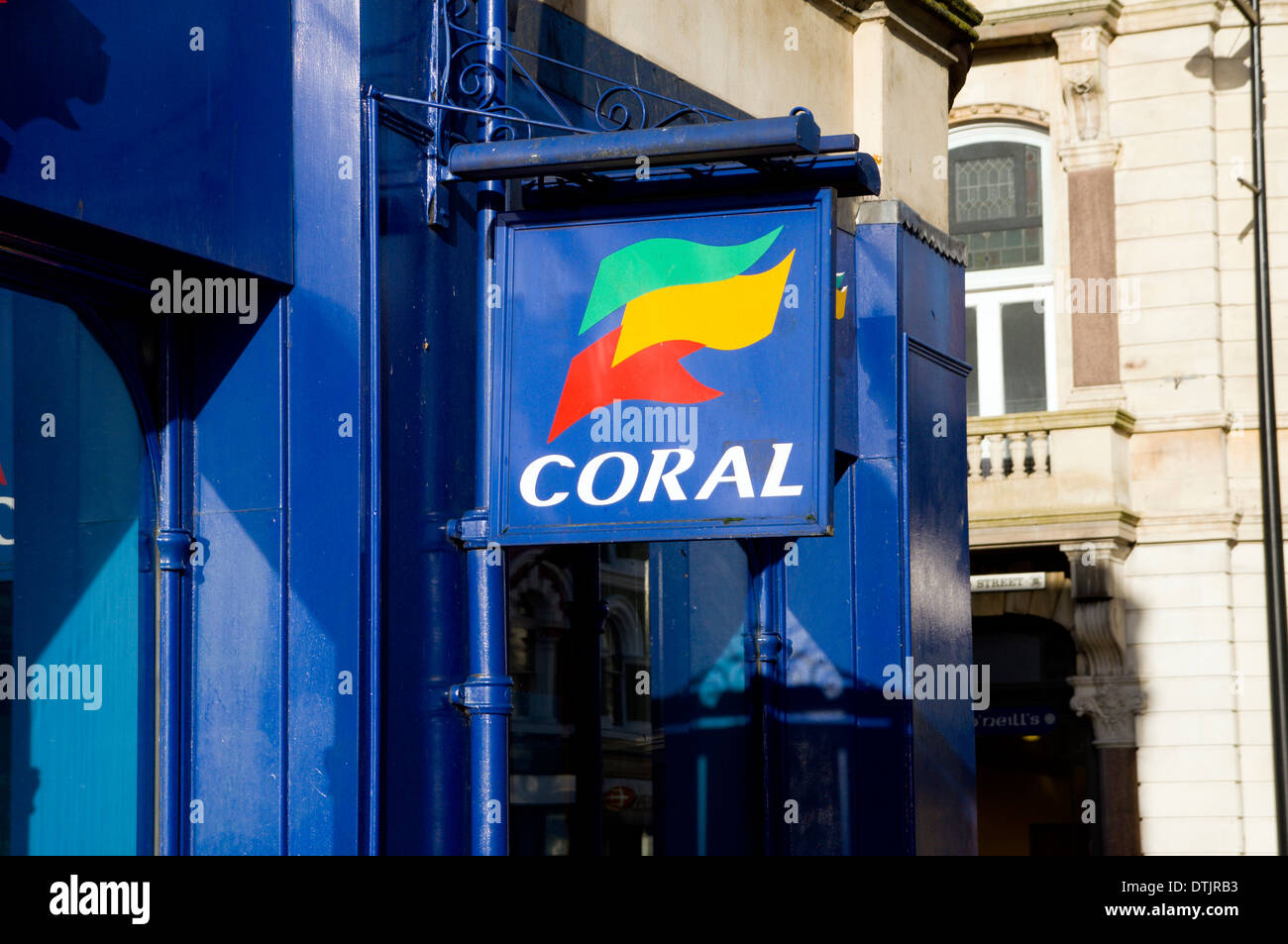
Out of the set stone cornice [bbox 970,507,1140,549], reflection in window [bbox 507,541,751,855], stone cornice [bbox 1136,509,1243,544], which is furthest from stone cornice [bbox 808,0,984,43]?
stone cornice [bbox 1136,509,1243,544]

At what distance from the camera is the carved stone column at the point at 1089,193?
892 inches

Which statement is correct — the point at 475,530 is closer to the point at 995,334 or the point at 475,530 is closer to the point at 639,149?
the point at 639,149

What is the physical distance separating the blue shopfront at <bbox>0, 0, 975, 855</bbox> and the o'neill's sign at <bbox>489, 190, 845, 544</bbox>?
0.01 m

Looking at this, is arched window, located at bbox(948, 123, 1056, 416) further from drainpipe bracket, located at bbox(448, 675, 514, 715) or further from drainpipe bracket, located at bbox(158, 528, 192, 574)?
drainpipe bracket, located at bbox(158, 528, 192, 574)

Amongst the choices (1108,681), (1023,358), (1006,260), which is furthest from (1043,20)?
(1108,681)

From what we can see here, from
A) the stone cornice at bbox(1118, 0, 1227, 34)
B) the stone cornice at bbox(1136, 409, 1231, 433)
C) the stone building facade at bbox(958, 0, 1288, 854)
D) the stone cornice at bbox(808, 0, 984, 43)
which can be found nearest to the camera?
the stone cornice at bbox(808, 0, 984, 43)

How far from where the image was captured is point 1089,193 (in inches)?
902

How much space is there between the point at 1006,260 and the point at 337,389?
18.3 meters

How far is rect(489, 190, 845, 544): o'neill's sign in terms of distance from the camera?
20.5ft

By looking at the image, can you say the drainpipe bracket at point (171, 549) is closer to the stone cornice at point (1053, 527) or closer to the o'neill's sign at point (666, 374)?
the o'neill's sign at point (666, 374)

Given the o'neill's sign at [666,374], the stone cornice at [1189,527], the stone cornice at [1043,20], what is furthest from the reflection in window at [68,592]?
the stone cornice at [1043,20]

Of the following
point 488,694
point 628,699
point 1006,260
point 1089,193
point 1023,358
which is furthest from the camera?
point 1006,260

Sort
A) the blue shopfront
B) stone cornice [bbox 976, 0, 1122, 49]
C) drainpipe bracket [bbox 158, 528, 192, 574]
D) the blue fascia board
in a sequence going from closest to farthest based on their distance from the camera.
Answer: the blue shopfront, the blue fascia board, drainpipe bracket [bbox 158, 528, 192, 574], stone cornice [bbox 976, 0, 1122, 49]

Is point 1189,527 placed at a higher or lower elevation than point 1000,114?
lower
